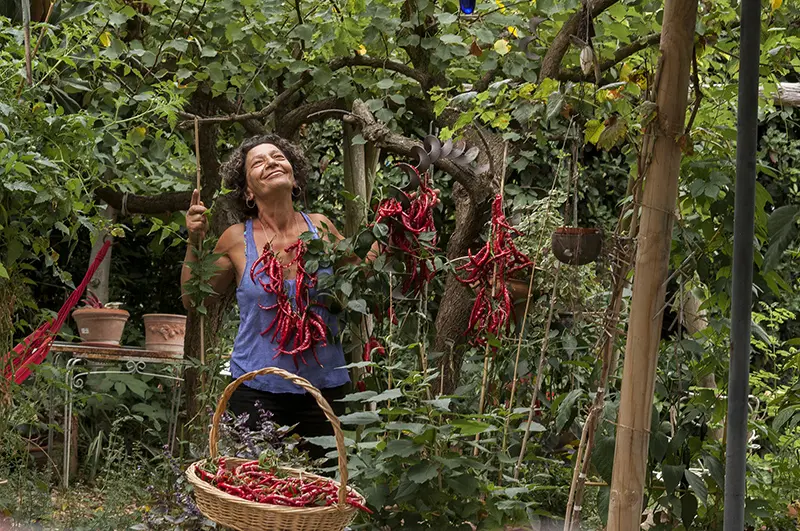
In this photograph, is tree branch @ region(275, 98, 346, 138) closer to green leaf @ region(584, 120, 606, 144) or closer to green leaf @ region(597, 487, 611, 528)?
green leaf @ region(584, 120, 606, 144)

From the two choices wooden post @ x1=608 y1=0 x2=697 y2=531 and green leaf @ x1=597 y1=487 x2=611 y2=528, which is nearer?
wooden post @ x1=608 y1=0 x2=697 y2=531

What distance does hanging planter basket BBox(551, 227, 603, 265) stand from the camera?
2180 millimetres

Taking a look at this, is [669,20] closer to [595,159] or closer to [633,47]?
[633,47]

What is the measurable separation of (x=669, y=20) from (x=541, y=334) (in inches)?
46.6

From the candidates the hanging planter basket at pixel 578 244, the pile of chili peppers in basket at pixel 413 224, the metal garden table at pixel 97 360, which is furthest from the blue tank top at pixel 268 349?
the metal garden table at pixel 97 360

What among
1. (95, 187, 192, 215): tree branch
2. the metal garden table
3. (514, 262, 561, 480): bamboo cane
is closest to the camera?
(514, 262, 561, 480): bamboo cane

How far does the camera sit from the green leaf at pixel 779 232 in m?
1.77

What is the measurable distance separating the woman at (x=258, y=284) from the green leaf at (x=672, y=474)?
892mm

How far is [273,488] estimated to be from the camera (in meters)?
1.86

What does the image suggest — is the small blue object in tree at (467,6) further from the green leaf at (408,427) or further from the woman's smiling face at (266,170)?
the green leaf at (408,427)

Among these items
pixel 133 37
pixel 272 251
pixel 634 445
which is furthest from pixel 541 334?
pixel 133 37

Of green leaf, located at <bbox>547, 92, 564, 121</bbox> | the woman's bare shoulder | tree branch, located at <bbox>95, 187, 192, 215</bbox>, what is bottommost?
the woman's bare shoulder

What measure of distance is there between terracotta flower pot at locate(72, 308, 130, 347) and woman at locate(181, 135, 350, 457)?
170cm

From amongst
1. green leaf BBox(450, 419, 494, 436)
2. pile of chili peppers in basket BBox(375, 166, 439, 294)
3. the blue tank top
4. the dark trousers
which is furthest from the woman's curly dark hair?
green leaf BBox(450, 419, 494, 436)
